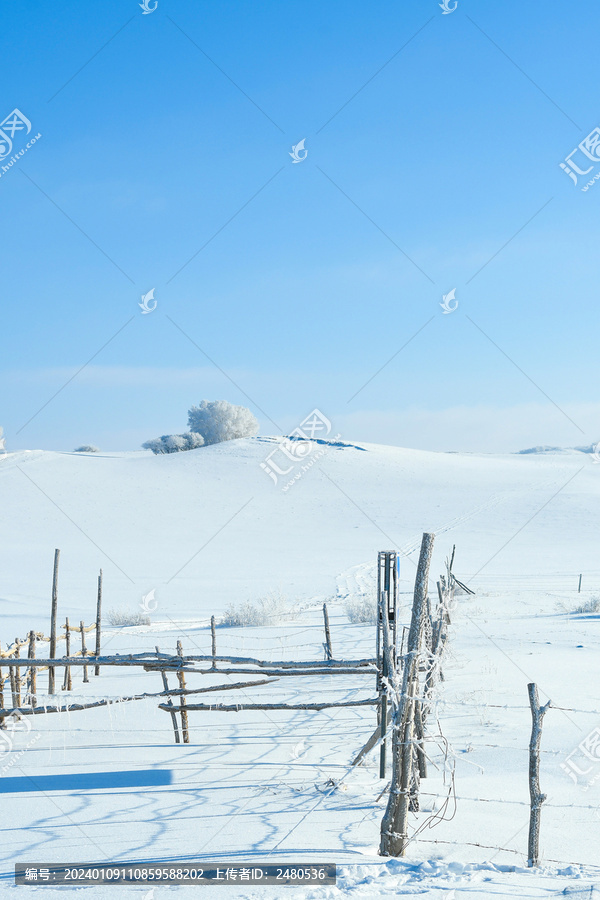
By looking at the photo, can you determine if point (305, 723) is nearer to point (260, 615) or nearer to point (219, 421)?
point (260, 615)

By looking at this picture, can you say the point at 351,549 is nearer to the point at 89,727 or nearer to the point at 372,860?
the point at 89,727

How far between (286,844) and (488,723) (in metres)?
4.58

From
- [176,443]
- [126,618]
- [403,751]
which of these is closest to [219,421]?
[176,443]

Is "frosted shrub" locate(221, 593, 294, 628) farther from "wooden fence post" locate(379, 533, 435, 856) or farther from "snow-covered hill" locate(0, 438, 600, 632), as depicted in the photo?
"wooden fence post" locate(379, 533, 435, 856)

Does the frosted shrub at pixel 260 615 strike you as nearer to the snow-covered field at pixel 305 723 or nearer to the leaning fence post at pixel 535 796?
the snow-covered field at pixel 305 723

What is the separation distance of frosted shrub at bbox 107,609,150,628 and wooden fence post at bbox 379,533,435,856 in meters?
16.6

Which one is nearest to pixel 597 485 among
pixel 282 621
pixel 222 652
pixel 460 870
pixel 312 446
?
pixel 312 446

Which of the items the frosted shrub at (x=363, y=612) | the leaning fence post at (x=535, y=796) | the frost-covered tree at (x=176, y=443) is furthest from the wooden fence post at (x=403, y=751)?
the frost-covered tree at (x=176, y=443)

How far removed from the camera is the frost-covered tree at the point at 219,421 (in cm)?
7375

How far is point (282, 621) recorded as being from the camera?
1925cm

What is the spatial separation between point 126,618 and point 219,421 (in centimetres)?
5408

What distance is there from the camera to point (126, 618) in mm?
20656

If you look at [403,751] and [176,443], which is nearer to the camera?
[403,751]

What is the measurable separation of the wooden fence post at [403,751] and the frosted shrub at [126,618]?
1660cm
